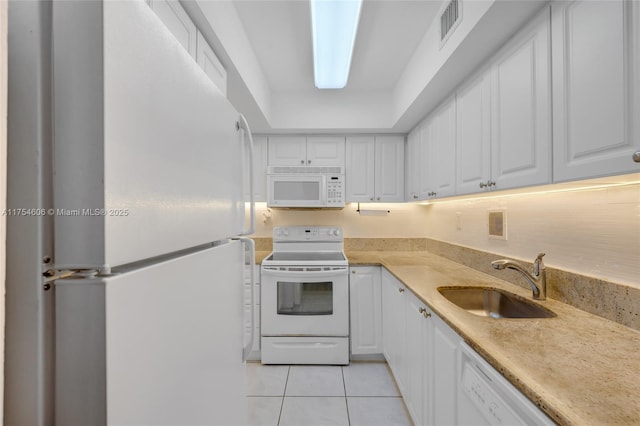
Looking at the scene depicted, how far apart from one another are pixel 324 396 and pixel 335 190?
1.73 meters

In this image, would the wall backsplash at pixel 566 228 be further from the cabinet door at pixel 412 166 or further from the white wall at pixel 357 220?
the white wall at pixel 357 220

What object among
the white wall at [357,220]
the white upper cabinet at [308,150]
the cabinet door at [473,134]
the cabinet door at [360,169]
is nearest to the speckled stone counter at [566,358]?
the cabinet door at [473,134]

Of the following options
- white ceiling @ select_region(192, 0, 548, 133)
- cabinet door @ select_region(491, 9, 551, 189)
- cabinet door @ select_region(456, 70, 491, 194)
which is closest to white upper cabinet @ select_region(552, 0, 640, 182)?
cabinet door @ select_region(491, 9, 551, 189)

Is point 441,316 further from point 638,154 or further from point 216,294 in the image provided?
point 216,294

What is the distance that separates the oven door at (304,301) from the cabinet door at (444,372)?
1.12 m

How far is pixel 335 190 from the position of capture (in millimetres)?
2766

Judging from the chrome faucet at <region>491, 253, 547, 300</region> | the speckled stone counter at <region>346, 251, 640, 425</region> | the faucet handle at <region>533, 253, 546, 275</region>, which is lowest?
the speckled stone counter at <region>346, 251, 640, 425</region>

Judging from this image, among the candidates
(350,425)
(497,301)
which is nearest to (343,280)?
(350,425)

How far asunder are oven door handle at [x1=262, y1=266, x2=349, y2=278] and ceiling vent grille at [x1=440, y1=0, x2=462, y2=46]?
5.85 feet

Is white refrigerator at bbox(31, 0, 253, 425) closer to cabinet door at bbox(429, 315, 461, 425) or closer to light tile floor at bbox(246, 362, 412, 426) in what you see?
cabinet door at bbox(429, 315, 461, 425)

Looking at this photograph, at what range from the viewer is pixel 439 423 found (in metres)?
1.27

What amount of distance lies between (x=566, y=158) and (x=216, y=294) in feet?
4.28

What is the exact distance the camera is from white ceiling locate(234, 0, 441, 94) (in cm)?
171

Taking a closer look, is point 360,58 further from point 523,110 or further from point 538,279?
point 538,279
